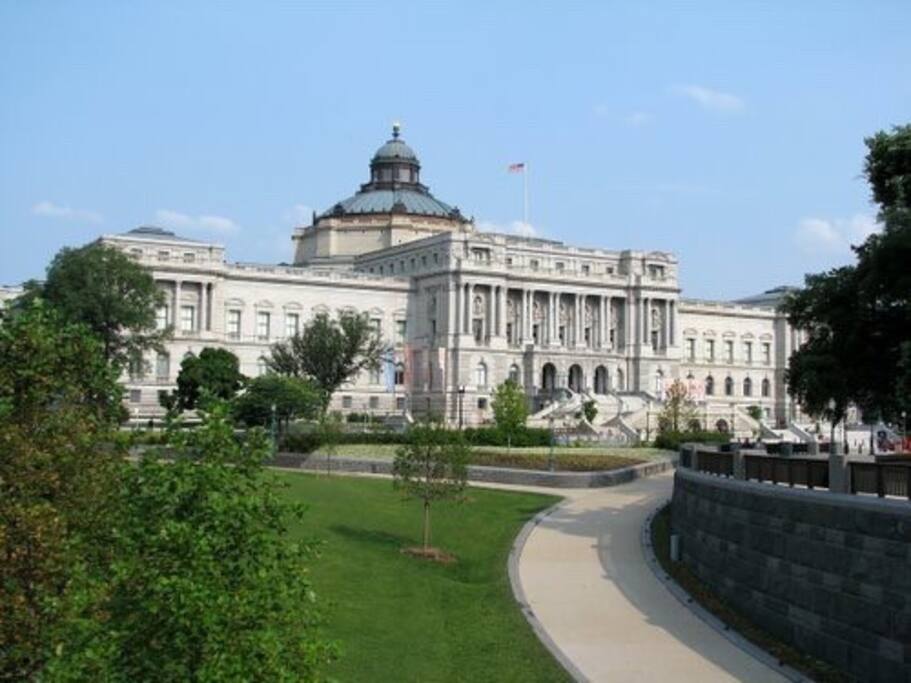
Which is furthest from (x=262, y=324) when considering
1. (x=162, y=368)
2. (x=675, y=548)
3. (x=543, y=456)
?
(x=675, y=548)

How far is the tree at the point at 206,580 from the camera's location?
9914 millimetres

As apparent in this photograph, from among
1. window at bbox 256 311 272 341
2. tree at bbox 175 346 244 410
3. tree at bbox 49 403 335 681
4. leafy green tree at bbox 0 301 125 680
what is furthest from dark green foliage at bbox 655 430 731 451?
tree at bbox 49 403 335 681

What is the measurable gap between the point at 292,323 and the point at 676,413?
45477 mm

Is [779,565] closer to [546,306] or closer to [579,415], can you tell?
[579,415]

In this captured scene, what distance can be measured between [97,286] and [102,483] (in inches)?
2822

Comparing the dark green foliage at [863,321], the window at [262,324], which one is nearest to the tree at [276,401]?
the window at [262,324]

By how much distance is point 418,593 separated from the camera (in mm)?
24922

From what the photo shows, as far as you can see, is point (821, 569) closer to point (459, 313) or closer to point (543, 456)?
point (543, 456)

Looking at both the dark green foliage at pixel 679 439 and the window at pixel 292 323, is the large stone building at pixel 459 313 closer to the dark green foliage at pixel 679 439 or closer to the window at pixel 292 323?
the window at pixel 292 323

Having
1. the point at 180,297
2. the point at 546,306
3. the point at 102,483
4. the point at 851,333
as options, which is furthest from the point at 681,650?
the point at 546,306

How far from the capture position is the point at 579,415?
90750 mm

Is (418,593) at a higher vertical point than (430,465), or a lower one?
lower

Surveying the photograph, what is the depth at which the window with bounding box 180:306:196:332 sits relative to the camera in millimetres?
101375

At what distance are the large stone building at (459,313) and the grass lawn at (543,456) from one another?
1316 inches
